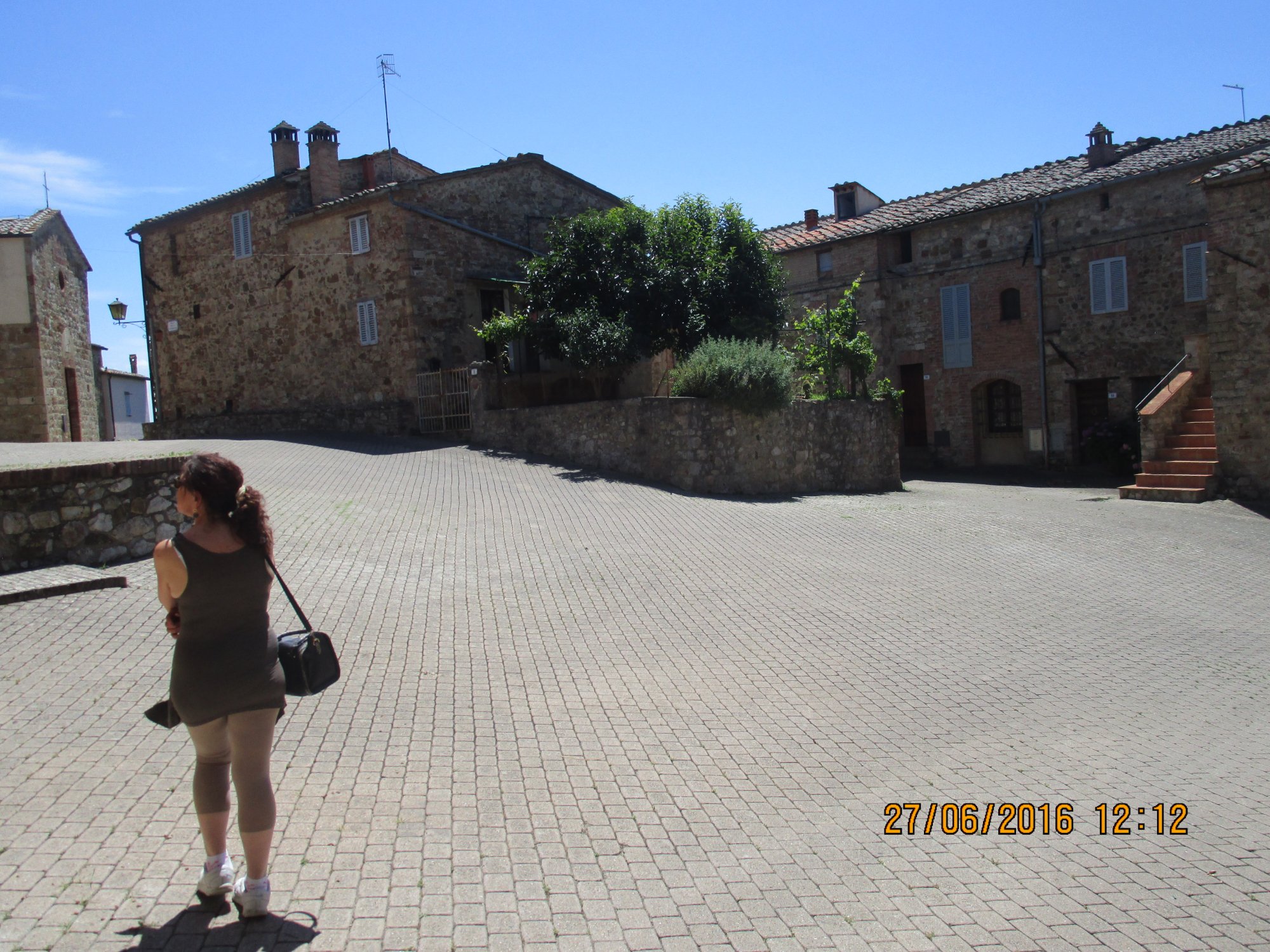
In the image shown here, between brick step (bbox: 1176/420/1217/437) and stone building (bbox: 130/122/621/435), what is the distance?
15.0 metres

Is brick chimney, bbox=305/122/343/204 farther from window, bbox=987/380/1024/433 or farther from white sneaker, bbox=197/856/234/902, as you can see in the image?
white sneaker, bbox=197/856/234/902

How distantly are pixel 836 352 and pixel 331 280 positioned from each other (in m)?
12.8

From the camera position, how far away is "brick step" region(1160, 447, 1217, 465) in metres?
16.6

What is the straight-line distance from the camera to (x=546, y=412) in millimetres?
17891

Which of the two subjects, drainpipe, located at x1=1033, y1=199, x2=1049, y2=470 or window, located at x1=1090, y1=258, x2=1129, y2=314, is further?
drainpipe, located at x1=1033, y1=199, x2=1049, y2=470

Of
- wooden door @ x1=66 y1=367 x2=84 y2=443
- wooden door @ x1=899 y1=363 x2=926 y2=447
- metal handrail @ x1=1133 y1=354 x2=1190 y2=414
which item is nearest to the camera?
metal handrail @ x1=1133 y1=354 x2=1190 y2=414

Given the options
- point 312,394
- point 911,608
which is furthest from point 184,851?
Result: point 312,394

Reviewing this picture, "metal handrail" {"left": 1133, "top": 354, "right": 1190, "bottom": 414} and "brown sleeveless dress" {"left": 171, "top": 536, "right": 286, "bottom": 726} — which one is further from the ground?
"metal handrail" {"left": 1133, "top": 354, "right": 1190, "bottom": 414}

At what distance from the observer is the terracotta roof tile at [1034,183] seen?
72.6 feet

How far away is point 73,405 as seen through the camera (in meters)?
25.0

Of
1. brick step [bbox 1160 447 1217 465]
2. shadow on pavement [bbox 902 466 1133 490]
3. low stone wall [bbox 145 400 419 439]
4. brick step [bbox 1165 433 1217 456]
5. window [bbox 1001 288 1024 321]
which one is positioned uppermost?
window [bbox 1001 288 1024 321]

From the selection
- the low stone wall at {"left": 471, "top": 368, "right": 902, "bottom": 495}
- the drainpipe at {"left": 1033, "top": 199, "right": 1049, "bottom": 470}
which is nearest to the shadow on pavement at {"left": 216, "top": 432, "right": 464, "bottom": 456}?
the low stone wall at {"left": 471, "top": 368, "right": 902, "bottom": 495}

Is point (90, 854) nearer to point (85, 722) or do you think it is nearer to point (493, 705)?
point (85, 722)

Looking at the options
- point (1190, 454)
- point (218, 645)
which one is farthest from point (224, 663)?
point (1190, 454)
